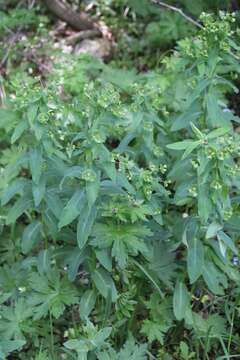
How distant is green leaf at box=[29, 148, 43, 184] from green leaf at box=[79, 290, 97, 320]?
667mm

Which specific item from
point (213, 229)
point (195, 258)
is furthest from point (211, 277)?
point (213, 229)

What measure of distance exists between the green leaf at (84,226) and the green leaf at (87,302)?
1.33 ft

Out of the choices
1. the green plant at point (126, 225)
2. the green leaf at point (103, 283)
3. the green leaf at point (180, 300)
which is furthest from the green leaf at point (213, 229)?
the green leaf at point (103, 283)

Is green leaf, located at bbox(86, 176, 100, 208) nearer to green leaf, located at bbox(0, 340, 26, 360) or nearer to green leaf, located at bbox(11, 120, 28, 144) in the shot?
green leaf, located at bbox(11, 120, 28, 144)

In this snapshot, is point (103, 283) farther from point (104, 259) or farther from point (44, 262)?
point (44, 262)

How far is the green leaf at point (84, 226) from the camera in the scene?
3113mm

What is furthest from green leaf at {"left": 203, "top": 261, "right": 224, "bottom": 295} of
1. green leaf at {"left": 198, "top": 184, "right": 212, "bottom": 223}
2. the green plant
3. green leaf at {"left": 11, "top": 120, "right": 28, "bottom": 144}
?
green leaf at {"left": 11, "top": 120, "right": 28, "bottom": 144}

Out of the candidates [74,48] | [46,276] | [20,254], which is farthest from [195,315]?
[74,48]

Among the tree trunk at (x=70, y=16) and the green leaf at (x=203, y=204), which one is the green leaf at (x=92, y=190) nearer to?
the green leaf at (x=203, y=204)

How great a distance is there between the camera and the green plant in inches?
122

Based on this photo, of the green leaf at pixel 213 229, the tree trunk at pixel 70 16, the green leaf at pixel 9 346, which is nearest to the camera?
the green leaf at pixel 9 346

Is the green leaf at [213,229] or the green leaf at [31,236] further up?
the green leaf at [213,229]

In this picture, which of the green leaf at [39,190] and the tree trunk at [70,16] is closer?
the green leaf at [39,190]

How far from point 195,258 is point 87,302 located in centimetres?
61
